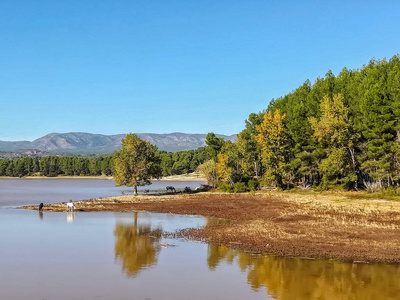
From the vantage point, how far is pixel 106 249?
94.8 feet

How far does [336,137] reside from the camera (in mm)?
71688

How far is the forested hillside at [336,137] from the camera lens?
6291 centimetres

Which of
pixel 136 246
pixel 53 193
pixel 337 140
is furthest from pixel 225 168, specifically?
pixel 136 246

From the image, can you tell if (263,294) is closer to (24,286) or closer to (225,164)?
(24,286)

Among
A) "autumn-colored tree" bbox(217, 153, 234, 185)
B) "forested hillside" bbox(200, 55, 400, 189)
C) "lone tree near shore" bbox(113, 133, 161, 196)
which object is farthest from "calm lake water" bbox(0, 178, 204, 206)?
"forested hillside" bbox(200, 55, 400, 189)

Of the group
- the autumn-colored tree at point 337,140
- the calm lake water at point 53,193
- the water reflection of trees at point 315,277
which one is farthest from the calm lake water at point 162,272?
the autumn-colored tree at point 337,140

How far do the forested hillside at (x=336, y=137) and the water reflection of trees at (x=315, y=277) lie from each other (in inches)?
1698

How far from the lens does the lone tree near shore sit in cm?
7681

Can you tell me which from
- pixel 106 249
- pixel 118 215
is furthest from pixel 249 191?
pixel 106 249

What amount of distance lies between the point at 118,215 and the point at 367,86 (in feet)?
156

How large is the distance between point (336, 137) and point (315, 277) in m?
54.6

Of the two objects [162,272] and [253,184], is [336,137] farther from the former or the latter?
[162,272]

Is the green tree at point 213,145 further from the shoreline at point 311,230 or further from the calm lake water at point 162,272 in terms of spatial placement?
the calm lake water at point 162,272

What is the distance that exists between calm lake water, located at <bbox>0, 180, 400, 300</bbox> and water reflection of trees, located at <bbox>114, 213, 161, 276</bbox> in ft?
0.23
